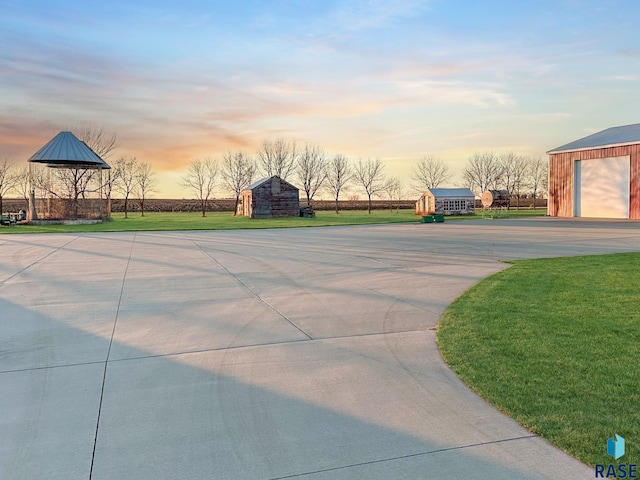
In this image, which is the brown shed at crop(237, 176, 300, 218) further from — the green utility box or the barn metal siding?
the barn metal siding

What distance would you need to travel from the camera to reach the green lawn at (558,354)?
3.22 meters

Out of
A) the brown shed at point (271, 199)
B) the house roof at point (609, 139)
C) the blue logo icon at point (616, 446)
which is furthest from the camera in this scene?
the brown shed at point (271, 199)

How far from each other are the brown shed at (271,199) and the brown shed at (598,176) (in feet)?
81.4

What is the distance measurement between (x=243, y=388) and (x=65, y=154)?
3562 cm

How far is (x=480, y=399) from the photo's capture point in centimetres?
374

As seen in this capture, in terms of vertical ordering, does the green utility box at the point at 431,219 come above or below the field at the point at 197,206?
below

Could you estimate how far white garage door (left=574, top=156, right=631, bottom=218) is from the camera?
3331 centimetres

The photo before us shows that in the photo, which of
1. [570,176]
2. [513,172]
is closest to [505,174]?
[513,172]

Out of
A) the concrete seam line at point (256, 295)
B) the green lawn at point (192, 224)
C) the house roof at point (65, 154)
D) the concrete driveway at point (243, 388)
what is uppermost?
the house roof at point (65, 154)

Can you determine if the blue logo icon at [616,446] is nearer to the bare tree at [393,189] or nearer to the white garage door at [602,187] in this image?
the white garage door at [602,187]

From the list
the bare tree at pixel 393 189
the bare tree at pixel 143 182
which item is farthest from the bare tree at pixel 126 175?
the bare tree at pixel 393 189

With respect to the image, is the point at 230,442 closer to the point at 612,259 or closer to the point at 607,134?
the point at 612,259

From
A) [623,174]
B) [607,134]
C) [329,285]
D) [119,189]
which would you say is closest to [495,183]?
[607,134]

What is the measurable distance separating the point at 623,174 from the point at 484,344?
35.3 m
